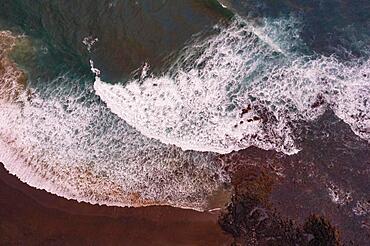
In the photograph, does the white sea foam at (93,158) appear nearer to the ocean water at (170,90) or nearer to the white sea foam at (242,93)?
the ocean water at (170,90)

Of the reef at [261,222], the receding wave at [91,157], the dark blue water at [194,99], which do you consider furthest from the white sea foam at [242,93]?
the reef at [261,222]

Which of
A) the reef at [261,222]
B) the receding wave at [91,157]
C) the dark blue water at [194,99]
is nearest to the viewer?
the reef at [261,222]

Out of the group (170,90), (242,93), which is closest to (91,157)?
(170,90)

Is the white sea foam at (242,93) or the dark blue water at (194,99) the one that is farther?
the white sea foam at (242,93)

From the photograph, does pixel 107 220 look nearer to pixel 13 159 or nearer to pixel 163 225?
pixel 163 225

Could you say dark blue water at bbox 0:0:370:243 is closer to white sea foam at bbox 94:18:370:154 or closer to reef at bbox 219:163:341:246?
white sea foam at bbox 94:18:370:154

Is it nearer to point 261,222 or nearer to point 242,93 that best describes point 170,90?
point 242,93
